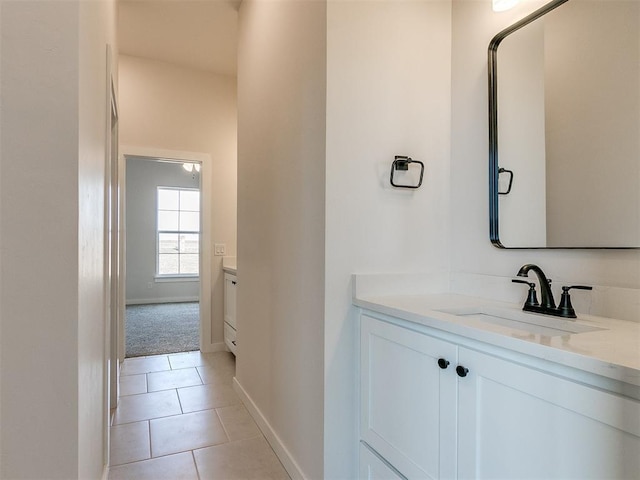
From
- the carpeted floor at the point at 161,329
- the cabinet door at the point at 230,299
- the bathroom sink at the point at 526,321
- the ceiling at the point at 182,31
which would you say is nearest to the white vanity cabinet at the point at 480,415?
the bathroom sink at the point at 526,321

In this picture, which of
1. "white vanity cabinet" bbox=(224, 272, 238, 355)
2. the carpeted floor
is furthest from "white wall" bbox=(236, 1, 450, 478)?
the carpeted floor

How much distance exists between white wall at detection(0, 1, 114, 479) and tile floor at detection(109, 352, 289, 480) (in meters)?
1.08

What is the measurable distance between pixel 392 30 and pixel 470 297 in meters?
1.24

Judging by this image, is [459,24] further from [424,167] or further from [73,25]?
[73,25]

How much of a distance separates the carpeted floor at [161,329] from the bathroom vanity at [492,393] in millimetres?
3138

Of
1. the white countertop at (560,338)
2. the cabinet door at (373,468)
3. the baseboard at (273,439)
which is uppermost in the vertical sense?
the white countertop at (560,338)

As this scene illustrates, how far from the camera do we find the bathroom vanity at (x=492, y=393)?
0.76m

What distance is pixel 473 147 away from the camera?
5.65ft

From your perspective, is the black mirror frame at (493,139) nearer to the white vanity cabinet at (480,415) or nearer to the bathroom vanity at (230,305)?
the white vanity cabinet at (480,415)

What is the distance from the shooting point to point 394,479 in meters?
1.30

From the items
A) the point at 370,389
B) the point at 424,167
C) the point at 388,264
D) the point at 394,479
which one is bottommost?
the point at 394,479

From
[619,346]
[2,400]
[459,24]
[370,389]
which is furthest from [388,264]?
[2,400]

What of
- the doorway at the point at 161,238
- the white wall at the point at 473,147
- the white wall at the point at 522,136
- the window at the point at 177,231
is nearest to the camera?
the white wall at the point at 522,136

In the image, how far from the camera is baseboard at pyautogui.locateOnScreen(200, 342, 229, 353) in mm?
3902
